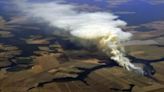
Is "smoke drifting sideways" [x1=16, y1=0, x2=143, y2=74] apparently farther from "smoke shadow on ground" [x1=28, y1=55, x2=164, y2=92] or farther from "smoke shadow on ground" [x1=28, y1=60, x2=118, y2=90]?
"smoke shadow on ground" [x1=28, y1=60, x2=118, y2=90]

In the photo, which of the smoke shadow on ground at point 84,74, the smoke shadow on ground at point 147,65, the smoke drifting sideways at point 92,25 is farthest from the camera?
the smoke drifting sideways at point 92,25

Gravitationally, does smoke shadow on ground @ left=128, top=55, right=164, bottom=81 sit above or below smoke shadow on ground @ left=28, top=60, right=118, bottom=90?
above

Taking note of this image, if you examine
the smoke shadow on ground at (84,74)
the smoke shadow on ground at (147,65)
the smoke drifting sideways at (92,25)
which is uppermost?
the smoke drifting sideways at (92,25)

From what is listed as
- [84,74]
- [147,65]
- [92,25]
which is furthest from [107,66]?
[92,25]

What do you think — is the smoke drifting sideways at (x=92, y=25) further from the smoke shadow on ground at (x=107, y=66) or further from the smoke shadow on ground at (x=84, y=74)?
the smoke shadow on ground at (x=84, y=74)

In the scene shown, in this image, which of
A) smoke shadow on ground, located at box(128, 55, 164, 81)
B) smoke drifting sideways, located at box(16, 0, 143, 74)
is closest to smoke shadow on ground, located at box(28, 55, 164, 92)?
smoke shadow on ground, located at box(128, 55, 164, 81)

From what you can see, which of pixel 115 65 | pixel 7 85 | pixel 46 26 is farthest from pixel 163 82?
pixel 46 26

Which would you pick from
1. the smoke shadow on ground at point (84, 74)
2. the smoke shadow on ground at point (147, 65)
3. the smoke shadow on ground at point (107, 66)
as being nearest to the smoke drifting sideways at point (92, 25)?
the smoke shadow on ground at point (147, 65)

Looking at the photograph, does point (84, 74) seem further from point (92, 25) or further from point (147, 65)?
point (92, 25)
